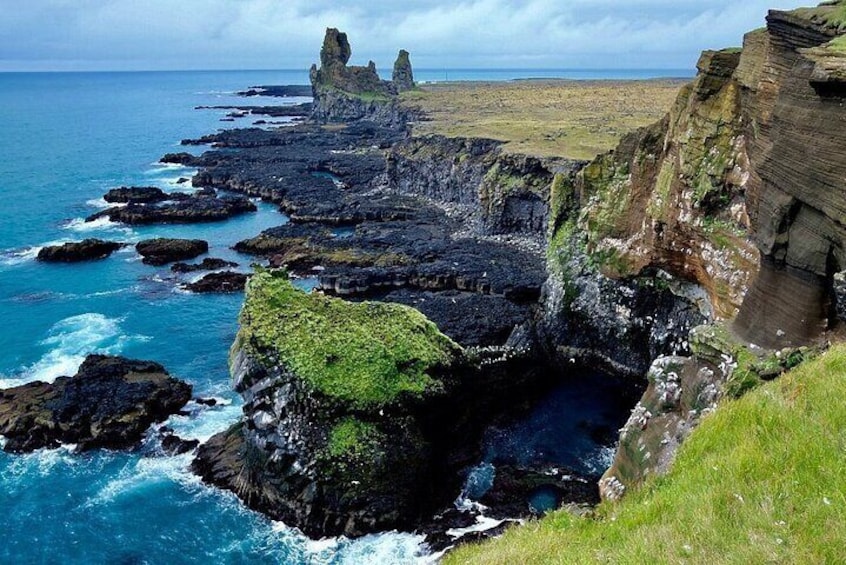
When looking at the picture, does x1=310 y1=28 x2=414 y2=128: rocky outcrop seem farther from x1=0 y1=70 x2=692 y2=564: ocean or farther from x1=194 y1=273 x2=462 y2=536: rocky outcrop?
x1=194 y1=273 x2=462 y2=536: rocky outcrop

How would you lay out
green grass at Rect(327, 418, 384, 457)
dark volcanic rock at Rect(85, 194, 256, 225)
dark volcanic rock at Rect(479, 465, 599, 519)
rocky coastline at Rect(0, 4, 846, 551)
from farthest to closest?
dark volcanic rock at Rect(85, 194, 256, 225) < dark volcanic rock at Rect(479, 465, 599, 519) < green grass at Rect(327, 418, 384, 457) < rocky coastline at Rect(0, 4, 846, 551)

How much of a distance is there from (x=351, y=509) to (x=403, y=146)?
77584mm

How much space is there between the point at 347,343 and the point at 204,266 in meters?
37.3

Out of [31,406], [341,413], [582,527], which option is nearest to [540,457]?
[341,413]

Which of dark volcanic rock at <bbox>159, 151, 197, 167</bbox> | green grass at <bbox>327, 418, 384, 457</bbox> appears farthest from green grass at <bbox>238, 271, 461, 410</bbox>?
dark volcanic rock at <bbox>159, 151, 197, 167</bbox>

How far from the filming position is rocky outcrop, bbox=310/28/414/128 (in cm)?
18050

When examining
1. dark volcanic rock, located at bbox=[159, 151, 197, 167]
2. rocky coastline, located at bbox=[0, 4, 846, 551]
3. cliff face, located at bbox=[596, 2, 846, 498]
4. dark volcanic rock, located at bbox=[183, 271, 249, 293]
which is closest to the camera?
cliff face, located at bbox=[596, 2, 846, 498]

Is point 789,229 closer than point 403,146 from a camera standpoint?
Yes

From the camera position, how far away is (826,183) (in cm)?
2075

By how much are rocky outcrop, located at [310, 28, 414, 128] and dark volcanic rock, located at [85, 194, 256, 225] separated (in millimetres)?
88007

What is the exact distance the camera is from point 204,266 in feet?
217

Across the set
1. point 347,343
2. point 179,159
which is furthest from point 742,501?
point 179,159

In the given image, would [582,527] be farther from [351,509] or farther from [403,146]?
[403,146]

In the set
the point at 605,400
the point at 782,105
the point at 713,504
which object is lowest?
the point at 605,400
